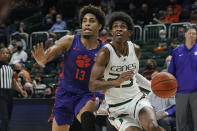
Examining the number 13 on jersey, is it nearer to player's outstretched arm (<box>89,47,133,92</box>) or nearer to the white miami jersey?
the white miami jersey

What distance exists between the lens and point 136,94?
4.34m

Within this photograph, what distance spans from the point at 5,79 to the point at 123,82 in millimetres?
4911

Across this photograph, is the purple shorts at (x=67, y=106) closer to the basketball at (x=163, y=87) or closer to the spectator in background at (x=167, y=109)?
the basketball at (x=163, y=87)

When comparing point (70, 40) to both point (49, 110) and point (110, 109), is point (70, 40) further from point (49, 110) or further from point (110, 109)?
point (49, 110)

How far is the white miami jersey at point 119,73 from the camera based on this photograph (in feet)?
13.9

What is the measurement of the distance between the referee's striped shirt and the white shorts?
4.67 meters

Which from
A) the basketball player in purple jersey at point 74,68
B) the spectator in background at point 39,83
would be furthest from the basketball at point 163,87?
the spectator in background at point 39,83

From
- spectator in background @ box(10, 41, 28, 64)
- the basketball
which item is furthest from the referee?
the basketball

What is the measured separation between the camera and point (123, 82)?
166 inches

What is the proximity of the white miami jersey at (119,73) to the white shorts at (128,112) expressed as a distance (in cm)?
7

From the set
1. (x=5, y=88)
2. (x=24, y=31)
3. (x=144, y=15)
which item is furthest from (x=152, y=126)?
(x=24, y=31)

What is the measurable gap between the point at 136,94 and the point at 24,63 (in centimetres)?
834

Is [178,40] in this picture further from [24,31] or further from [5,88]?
[24,31]

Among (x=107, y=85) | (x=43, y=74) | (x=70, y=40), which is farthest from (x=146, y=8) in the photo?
(x=107, y=85)
